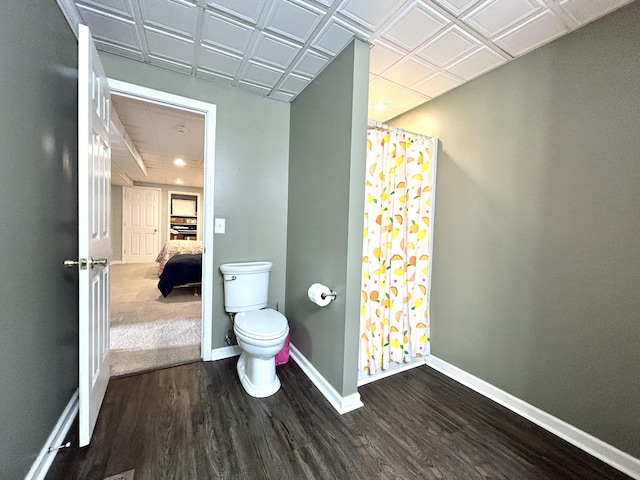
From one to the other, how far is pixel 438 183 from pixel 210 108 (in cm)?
195

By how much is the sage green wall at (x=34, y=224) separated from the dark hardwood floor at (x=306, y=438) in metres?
0.32

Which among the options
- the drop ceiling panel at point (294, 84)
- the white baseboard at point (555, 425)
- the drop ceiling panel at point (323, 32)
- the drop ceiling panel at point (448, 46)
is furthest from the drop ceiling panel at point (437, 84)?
the white baseboard at point (555, 425)

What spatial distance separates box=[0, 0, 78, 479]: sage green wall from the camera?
91 centimetres

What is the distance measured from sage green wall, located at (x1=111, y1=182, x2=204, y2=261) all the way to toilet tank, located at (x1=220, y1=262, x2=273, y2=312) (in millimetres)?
5334

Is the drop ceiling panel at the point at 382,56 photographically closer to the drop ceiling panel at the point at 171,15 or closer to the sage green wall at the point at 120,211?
the drop ceiling panel at the point at 171,15

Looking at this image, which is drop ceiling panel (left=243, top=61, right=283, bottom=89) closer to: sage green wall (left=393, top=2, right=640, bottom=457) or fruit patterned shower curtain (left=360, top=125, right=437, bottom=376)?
fruit patterned shower curtain (left=360, top=125, right=437, bottom=376)

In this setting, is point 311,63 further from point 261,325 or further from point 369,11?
point 261,325

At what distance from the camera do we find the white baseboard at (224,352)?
2.11m

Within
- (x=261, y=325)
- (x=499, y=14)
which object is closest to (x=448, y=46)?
(x=499, y=14)

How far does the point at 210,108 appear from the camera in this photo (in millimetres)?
1983

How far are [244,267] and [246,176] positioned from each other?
777 mm

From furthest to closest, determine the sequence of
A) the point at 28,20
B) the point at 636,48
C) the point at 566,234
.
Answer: the point at 566,234, the point at 636,48, the point at 28,20

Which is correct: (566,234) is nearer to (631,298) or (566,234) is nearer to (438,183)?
(631,298)

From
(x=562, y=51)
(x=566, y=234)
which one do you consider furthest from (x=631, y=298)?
(x=562, y=51)
